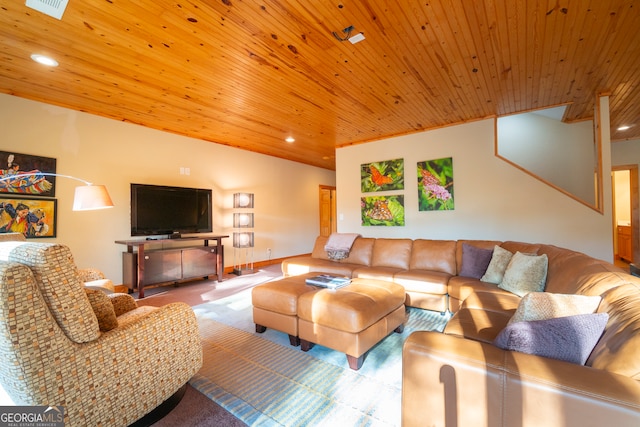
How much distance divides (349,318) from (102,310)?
1456 millimetres

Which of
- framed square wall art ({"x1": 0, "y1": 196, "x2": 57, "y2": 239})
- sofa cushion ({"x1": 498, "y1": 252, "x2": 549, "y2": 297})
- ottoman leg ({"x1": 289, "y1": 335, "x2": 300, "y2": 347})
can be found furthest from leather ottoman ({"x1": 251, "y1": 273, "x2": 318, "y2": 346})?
framed square wall art ({"x1": 0, "y1": 196, "x2": 57, "y2": 239})

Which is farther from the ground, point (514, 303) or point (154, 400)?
point (514, 303)

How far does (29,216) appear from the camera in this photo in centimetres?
327

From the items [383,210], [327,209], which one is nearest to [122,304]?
[383,210]

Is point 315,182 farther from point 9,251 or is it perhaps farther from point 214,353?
point 9,251

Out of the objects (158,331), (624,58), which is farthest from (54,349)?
(624,58)

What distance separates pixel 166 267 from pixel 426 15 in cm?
436

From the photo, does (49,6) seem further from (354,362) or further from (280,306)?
(354,362)

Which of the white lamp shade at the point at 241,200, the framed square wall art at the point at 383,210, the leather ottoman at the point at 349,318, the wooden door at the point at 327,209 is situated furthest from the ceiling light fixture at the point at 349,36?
the wooden door at the point at 327,209

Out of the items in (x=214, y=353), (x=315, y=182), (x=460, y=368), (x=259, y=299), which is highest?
(x=315, y=182)

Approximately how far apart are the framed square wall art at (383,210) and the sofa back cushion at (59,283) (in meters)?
4.34

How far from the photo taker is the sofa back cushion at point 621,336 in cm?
83

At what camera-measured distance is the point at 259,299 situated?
2.50 metres

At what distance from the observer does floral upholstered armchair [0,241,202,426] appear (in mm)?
1035
